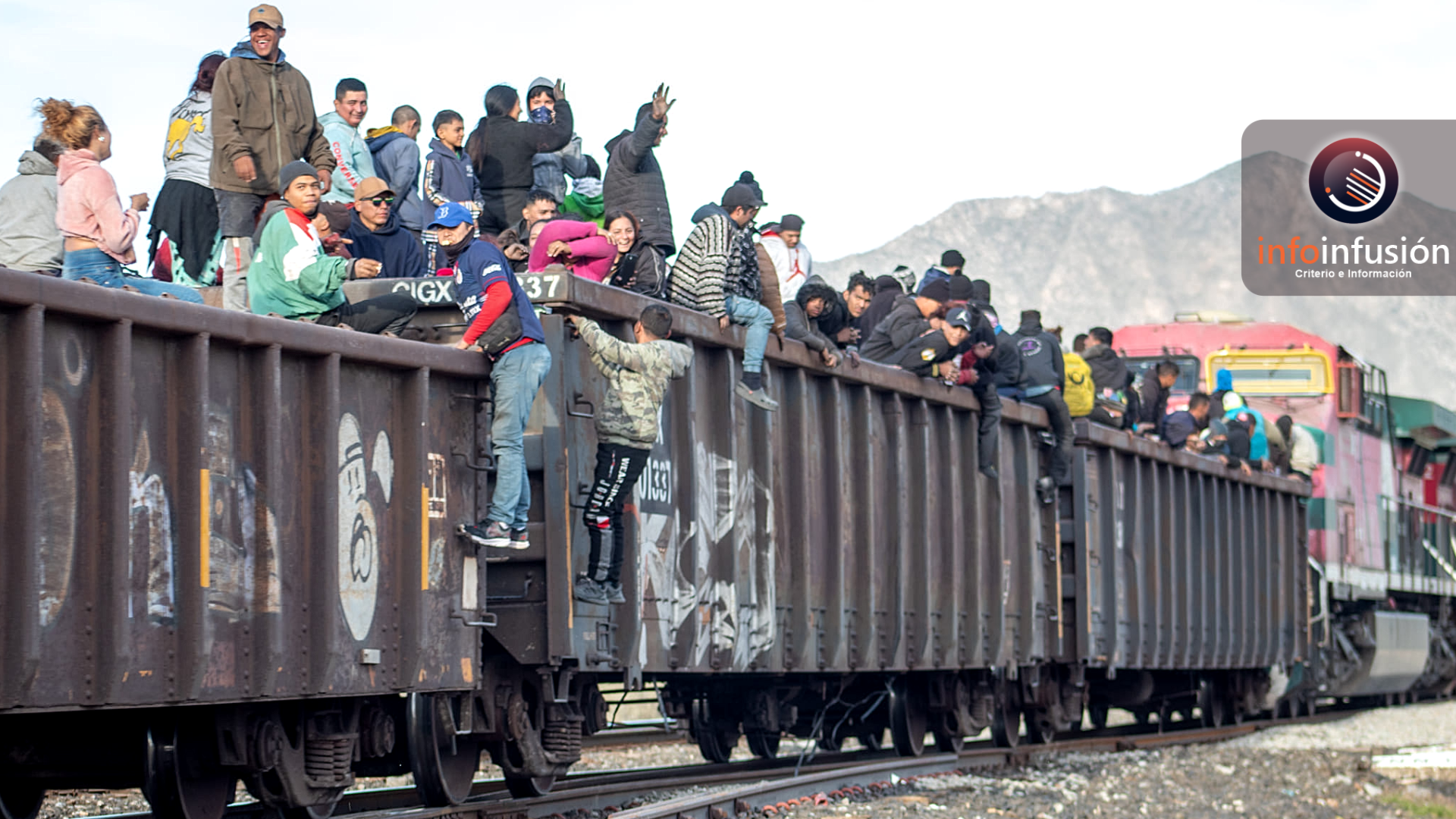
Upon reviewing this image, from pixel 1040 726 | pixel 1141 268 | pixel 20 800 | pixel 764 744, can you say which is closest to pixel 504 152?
pixel 764 744

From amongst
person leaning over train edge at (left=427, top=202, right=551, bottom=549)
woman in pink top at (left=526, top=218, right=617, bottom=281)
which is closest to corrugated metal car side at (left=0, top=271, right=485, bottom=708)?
person leaning over train edge at (left=427, top=202, right=551, bottom=549)

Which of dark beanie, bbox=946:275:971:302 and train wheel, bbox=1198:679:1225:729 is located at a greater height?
dark beanie, bbox=946:275:971:302

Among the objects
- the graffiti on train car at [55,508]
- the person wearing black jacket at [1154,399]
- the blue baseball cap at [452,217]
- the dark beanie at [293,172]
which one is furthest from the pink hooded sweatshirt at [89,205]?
the person wearing black jacket at [1154,399]

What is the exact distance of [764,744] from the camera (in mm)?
14156

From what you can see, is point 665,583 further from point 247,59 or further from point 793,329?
point 247,59

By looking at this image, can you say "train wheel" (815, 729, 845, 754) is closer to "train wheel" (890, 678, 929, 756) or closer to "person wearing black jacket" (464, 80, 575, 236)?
"train wheel" (890, 678, 929, 756)

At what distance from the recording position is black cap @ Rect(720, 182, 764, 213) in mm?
11000

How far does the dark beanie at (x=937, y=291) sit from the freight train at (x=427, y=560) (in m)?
0.73

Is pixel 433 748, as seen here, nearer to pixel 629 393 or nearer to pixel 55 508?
pixel 629 393

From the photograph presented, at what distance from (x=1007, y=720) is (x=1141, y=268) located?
5848 inches

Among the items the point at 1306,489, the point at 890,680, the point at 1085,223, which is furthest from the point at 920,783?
the point at 1085,223

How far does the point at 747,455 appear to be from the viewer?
35.9 ft

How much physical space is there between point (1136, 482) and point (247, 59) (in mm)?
11411

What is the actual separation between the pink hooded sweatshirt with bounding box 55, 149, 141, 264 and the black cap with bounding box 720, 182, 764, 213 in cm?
455
